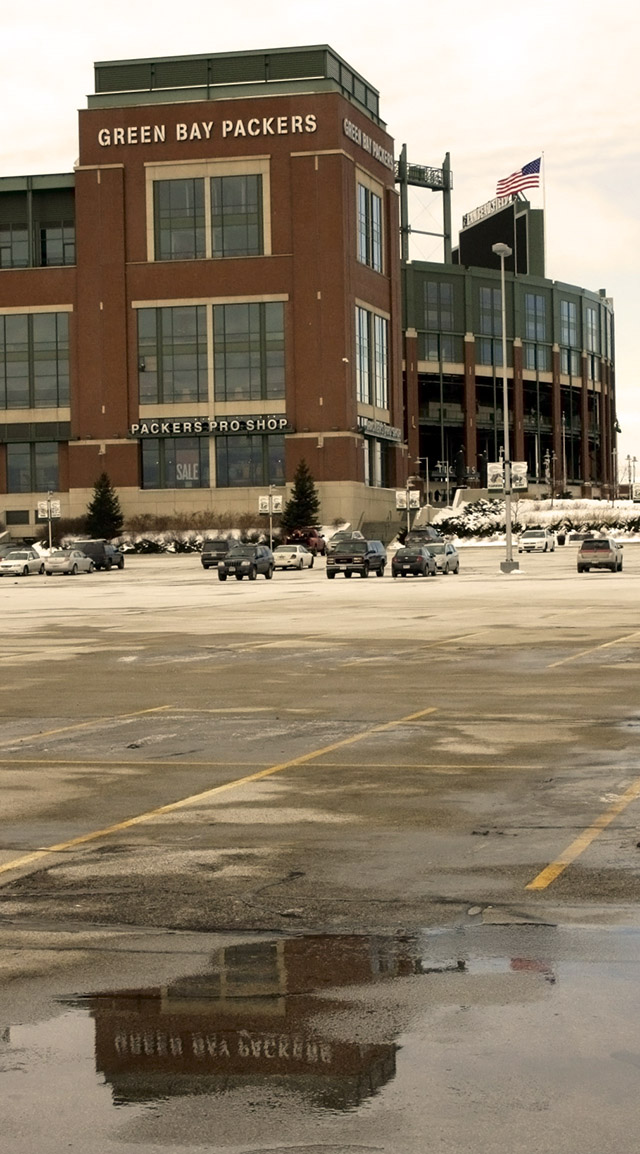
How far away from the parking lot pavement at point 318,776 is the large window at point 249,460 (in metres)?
93.8

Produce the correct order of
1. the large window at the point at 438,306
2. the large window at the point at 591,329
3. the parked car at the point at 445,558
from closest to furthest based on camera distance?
the parked car at the point at 445,558, the large window at the point at 438,306, the large window at the point at 591,329

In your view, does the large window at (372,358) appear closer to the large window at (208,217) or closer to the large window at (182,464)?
the large window at (208,217)

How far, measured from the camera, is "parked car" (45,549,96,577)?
89.6 metres

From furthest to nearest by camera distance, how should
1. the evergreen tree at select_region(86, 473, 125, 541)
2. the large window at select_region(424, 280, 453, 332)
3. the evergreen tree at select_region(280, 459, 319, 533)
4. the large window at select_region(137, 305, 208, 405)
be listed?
the large window at select_region(424, 280, 453, 332) < the large window at select_region(137, 305, 208, 405) < the evergreen tree at select_region(86, 473, 125, 541) < the evergreen tree at select_region(280, 459, 319, 533)

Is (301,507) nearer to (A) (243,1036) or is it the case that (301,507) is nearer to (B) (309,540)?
(B) (309,540)

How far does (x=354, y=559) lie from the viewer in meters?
74.8

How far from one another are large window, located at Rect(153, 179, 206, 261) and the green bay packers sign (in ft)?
41.9

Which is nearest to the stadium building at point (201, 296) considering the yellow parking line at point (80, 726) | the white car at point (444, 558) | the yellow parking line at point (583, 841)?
the white car at point (444, 558)

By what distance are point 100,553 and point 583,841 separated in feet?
287

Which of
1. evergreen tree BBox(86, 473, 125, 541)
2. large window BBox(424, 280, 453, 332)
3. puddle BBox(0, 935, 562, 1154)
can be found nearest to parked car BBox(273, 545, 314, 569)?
evergreen tree BBox(86, 473, 125, 541)

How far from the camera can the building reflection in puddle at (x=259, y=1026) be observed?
6023mm

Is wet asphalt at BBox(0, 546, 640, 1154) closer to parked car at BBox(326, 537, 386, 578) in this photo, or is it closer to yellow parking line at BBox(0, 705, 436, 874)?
yellow parking line at BBox(0, 705, 436, 874)

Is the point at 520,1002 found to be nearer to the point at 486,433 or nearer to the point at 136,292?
the point at 136,292

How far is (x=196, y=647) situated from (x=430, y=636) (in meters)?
5.12
